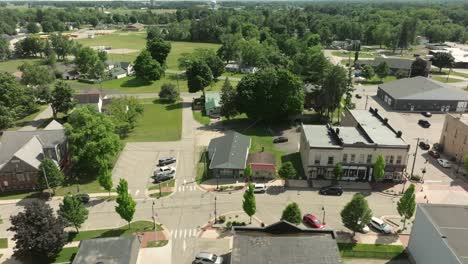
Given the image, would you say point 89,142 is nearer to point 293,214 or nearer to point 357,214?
point 293,214

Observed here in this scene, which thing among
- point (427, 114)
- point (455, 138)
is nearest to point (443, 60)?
point (427, 114)

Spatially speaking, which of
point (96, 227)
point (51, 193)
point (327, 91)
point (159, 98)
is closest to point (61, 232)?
point (96, 227)

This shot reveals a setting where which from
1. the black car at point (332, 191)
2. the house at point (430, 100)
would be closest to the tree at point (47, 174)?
the black car at point (332, 191)

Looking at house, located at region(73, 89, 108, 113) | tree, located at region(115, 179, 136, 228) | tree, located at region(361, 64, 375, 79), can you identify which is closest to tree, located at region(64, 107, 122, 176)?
tree, located at region(115, 179, 136, 228)

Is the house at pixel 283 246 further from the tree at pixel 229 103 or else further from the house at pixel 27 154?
the tree at pixel 229 103

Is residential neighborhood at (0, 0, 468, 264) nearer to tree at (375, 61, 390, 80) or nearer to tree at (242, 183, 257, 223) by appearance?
tree at (242, 183, 257, 223)
